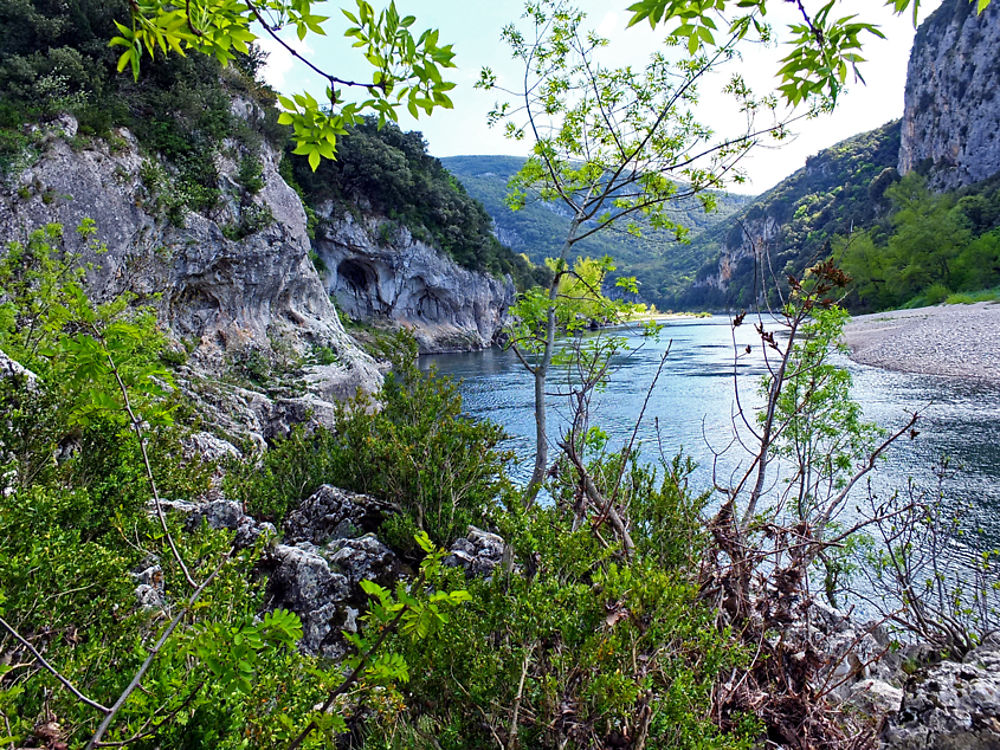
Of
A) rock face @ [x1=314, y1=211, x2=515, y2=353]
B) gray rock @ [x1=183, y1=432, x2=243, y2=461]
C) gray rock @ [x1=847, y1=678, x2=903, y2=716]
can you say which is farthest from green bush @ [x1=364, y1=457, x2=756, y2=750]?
rock face @ [x1=314, y1=211, x2=515, y2=353]

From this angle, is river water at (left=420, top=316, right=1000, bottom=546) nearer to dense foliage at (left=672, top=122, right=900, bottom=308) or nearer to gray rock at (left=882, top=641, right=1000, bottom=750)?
gray rock at (left=882, top=641, right=1000, bottom=750)

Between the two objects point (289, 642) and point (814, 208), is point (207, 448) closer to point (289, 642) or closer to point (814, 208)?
point (289, 642)

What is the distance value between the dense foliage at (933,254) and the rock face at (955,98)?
769 centimetres

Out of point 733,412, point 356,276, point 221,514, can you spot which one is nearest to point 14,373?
point 221,514

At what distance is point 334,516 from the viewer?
5.87 meters

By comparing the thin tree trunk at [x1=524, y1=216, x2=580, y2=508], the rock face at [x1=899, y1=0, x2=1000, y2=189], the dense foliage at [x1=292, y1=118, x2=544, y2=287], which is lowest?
the thin tree trunk at [x1=524, y1=216, x2=580, y2=508]

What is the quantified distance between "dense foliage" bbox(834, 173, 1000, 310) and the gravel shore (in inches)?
369

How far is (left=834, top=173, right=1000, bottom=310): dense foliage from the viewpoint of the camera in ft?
123

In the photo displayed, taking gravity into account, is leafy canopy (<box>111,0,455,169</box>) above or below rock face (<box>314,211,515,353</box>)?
below

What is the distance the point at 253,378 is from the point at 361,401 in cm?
651

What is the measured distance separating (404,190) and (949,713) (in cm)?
4030

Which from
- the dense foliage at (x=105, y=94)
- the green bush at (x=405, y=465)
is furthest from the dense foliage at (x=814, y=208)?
the green bush at (x=405, y=465)

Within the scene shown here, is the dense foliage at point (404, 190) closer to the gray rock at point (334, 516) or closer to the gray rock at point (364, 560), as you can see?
the gray rock at point (334, 516)

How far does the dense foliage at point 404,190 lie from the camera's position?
34625 mm
